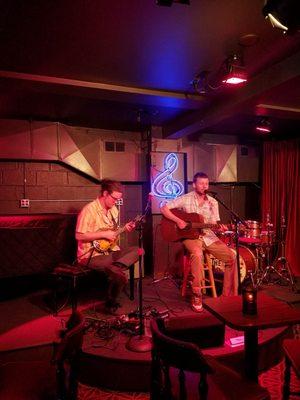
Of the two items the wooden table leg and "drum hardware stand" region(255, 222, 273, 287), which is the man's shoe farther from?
"drum hardware stand" region(255, 222, 273, 287)

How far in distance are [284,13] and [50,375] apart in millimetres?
2779

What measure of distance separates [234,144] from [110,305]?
15.3 feet

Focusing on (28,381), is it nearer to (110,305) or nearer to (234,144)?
(110,305)

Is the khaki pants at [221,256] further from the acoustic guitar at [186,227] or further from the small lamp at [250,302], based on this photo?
the small lamp at [250,302]

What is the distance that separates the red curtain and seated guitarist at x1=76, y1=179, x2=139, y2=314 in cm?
371

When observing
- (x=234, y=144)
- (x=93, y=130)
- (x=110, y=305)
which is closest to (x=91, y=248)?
(x=110, y=305)

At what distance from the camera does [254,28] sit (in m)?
2.90

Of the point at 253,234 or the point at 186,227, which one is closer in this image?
the point at 186,227

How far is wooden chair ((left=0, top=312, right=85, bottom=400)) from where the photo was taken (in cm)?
175

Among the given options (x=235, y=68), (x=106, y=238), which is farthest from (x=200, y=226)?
(x=235, y=68)

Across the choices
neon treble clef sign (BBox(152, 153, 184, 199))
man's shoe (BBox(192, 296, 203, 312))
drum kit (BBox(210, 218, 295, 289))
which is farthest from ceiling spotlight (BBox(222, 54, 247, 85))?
neon treble clef sign (BBox(152, 153, 184, 199))

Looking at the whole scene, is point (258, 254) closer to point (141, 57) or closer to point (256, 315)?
point (256, 315)

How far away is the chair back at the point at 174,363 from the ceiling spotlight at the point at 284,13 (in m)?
2.04

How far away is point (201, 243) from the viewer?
4.50m
